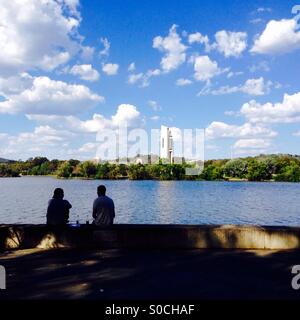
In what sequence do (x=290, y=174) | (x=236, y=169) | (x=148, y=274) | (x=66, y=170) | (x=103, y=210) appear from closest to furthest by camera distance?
(x=148, y=274) < (x=103, y=210) < (x=290, y=174) < (x=236, y=169) < (x=66, y=170)

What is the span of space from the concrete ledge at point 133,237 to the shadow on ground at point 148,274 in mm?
323

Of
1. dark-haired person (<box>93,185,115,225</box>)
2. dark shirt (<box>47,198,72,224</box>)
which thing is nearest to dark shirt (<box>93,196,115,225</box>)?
dark-haired person (<box>93,185,115,225</box>)

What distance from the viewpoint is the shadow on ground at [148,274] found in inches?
257

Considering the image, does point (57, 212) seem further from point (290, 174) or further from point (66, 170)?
point (66, 170)

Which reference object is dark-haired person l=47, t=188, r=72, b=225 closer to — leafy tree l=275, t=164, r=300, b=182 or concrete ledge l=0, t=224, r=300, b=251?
concrete ledge l=0, t=224, r=300, b=251

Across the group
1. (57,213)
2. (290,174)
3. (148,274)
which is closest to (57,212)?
(57,213)

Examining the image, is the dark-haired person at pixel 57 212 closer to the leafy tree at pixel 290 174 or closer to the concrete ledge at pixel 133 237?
the concrete ledge at pixel 133 237

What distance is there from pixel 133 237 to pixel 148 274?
250cm

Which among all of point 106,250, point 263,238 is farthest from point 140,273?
point 263,238

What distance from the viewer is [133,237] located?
10086 millimetres

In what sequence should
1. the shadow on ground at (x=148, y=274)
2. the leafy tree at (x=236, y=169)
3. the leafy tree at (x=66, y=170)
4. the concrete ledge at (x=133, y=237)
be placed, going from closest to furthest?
the shadow on ground at (x=148, y=274)
the concrete ledge at (x=133, y=237)
the leafy tree at (x=236, y=169)
the leafy tree at (x=66, y=170)

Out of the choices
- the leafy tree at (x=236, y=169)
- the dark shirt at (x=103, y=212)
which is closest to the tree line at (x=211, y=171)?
the leafy tree at (x=236, y=169)

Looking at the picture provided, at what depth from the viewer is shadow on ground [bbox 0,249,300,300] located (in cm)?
652
